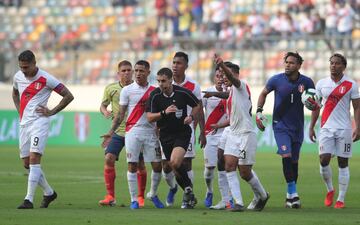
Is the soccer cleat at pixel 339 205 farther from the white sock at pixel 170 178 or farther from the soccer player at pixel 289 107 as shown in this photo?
the white sock at pixel 170 178

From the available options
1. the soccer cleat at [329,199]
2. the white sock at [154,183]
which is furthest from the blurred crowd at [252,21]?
the white sock at [154,183]

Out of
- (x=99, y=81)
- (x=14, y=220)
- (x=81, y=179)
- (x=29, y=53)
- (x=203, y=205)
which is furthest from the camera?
(x=99, y=81)

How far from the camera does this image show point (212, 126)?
53.6 feet

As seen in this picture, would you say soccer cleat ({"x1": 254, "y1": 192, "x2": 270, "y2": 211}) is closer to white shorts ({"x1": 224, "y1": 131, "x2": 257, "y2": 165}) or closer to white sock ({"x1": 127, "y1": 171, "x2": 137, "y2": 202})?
white shorts ({"x1": 224, "y1": 131, "x2": 257, "y2": 165})

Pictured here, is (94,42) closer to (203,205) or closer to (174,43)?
(174,43)

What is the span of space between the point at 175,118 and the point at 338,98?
278 centimetres

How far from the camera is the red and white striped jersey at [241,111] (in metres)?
14.8

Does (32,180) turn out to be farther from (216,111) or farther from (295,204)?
(295,204)

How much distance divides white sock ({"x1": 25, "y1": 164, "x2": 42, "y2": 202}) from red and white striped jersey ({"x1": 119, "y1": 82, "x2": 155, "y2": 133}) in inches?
60.5

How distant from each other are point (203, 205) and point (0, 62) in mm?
22253

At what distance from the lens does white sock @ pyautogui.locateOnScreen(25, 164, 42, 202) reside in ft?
48.4

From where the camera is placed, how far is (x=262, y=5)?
3853 centimetres

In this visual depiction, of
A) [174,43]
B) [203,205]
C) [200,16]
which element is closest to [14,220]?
[203,205]

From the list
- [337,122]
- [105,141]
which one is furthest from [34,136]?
[337,122]
